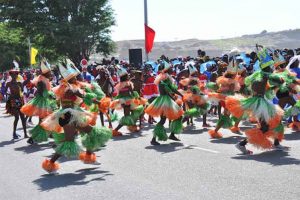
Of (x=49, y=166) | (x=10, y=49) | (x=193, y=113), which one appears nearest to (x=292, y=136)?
(x=193, y=113)

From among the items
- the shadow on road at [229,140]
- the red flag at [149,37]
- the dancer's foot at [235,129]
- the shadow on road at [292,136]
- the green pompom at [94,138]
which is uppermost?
the red flag at [149,37]

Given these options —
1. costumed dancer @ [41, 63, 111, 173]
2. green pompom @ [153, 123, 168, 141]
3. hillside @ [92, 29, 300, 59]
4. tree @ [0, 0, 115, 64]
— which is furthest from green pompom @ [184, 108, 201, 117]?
hillside @ [92, 29, 300, 59]

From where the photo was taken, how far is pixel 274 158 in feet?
30.8

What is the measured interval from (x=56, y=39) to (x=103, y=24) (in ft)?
14.1

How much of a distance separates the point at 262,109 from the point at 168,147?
8.88ft

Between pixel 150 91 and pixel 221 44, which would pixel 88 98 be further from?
pixel 221 44

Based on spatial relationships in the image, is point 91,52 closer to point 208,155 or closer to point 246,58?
point 246,58

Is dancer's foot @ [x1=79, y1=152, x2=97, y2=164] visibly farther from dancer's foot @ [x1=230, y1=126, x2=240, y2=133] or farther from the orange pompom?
dancer's foot @ [x1=230, y1=126, x2=240, y2=133]

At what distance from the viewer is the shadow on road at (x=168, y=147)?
11.0 m

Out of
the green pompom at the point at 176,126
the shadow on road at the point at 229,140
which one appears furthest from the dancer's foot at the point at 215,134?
the green pompom at the point at 176,126

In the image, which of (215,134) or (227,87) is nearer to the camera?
(215,134)

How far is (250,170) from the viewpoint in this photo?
8.51 metres

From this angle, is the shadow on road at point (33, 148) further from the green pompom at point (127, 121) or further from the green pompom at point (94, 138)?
the green pompom at point (94, 138)

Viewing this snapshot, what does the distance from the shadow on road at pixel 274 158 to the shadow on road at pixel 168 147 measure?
69.4 inches
